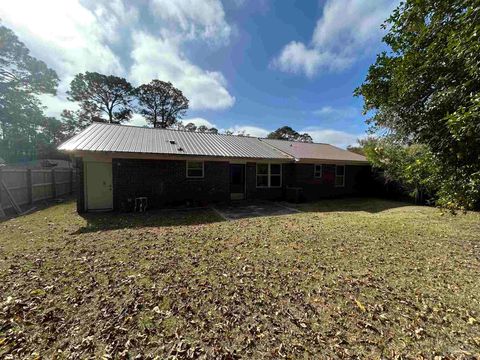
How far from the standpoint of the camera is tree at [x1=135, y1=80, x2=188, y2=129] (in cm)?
3180

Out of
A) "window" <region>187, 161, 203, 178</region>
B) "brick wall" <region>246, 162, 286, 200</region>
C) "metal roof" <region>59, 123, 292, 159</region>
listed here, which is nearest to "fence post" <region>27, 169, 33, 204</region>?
"metal roof" <region>59, 123, 292, 159</region>

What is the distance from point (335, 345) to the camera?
2559mm

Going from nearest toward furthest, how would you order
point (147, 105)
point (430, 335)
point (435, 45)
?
point (430, 335) < point (435, 45) < point (147, 105)

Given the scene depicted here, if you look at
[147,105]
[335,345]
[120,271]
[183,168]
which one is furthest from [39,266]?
[147,105]

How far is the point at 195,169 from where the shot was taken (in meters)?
11.5

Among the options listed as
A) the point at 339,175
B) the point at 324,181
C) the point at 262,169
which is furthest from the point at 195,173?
the point at 339,175

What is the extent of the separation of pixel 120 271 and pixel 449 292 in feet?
18.5

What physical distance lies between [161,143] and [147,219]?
4660mm

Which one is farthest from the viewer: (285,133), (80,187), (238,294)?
(285,133)

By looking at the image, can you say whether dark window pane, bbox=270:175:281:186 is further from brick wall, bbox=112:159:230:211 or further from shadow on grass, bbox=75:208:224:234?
shadow on grass, bbox=75:208:224:234

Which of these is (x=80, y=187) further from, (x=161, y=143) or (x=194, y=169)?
(x=194, y=169)

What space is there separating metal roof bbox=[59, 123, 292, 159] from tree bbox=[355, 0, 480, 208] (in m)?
8.09

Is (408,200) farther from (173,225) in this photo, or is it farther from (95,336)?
(95,336)

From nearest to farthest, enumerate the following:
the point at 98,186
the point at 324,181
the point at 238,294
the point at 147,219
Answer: the point at 238,294
the point at 147,219
the point at 98,186
the point at 324,181
